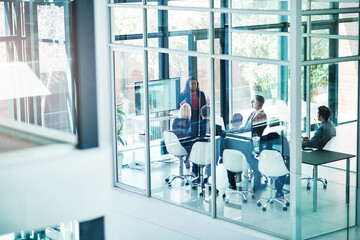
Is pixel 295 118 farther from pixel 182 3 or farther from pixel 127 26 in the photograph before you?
pixel 127 26

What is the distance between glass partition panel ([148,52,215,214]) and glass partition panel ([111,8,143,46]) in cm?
46

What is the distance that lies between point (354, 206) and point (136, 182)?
4076 millimetres

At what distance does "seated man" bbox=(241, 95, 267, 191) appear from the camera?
7.30 metres

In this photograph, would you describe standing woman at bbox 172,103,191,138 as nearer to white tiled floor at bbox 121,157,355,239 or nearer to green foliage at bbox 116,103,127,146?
white tiled floor at bbox 121,157,355,239

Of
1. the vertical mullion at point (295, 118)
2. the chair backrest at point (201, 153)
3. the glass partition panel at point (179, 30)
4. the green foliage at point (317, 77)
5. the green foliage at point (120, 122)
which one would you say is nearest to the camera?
the vertical mullion at point (295, 118)

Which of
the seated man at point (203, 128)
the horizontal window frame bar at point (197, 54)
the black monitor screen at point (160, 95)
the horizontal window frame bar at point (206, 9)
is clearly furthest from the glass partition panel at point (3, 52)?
the seated man at point (203, 128)

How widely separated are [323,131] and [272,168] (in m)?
0.79

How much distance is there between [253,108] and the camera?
7398 millimetres

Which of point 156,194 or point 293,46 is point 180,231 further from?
point 293,46

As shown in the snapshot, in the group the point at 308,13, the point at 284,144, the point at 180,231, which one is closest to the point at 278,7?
the point at 308,13

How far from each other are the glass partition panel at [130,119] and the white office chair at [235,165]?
1.89 metres

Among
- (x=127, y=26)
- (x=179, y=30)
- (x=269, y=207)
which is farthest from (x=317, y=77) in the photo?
(x=127, y=26)

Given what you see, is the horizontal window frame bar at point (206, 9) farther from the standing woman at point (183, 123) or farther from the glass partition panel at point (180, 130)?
the standing woman at point (183, 123)

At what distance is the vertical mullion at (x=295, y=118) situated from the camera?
6684 mm
